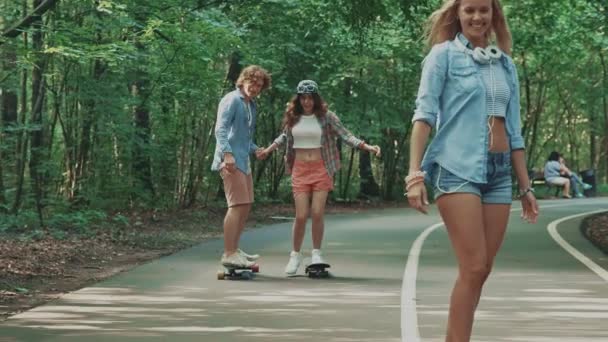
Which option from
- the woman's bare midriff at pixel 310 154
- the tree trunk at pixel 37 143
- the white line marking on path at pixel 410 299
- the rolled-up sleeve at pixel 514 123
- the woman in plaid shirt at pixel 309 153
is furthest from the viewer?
the tree trunk at pixel 37 143

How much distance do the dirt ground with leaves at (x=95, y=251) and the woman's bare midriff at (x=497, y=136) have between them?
4.70m

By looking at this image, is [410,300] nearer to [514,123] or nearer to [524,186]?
[524,186]

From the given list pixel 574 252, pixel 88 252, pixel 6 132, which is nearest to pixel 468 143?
pixel 88 252

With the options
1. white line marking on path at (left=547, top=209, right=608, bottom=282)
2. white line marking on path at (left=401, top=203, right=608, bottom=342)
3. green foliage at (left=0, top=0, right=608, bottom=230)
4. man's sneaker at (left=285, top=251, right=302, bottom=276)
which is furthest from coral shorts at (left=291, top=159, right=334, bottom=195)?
green foliage at (left=0, top=0, right=608, bottom=230)

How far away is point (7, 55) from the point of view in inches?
560

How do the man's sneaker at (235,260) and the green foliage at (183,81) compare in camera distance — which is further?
the green foliage at (183,81)

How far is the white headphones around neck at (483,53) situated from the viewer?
607cm

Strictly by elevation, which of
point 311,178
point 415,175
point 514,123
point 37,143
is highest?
point 514,123

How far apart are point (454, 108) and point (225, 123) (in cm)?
646

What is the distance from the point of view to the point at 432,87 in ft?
19.9

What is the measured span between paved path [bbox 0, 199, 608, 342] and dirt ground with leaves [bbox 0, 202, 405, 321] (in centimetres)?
41

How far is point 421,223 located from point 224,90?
6471 millimetres

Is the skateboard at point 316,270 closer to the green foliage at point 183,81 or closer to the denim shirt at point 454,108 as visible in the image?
the green foliage at point 183,81

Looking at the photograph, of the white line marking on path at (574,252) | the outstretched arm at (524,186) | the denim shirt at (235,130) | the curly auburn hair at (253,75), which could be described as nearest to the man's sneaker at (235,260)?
the denim shirt at (235,130)
